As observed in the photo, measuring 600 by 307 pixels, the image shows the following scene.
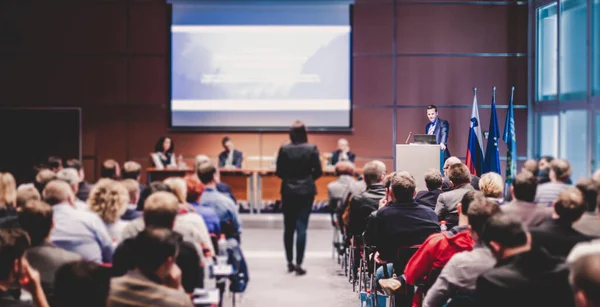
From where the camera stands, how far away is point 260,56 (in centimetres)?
1185

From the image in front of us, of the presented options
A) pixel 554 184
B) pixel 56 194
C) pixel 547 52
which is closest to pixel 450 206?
pixel 554 184

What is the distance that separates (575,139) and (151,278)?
915cm

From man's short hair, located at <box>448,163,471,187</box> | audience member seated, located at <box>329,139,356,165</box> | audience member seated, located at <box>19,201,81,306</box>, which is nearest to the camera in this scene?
audience member seated, located at <box>19,201,81,306</box>

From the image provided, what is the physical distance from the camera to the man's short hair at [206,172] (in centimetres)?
545

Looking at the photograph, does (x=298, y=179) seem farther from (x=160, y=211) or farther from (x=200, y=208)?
(x=160, y=211)

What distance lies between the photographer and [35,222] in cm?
339

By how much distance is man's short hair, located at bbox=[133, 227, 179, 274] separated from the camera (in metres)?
2.69

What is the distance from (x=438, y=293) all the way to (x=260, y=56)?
886 cm

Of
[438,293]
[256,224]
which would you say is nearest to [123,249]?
[438,293]

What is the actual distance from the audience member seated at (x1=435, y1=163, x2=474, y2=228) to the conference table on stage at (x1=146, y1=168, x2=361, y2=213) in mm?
5586

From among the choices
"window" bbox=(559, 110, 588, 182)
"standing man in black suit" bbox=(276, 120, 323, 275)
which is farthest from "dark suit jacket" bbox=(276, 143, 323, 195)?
"window" bbox=(559, 110, 588, 182)

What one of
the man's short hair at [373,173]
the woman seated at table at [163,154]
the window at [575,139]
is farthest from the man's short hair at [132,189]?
the window at [575,139]

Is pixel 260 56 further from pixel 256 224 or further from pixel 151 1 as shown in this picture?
pixel 256 224

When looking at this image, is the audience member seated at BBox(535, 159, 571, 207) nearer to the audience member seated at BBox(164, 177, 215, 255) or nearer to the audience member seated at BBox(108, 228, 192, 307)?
the audience member seated at BBox(164, 177, 215, 255)
